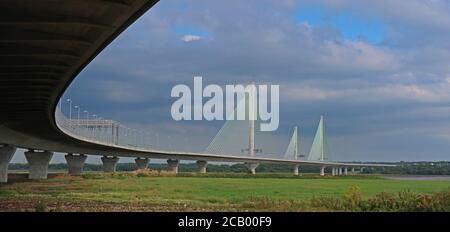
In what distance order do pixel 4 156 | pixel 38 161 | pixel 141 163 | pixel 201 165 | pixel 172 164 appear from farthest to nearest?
pixel 172 164, pixel 201 165, pixel 141 163, pixel 38 161, pixel 4 156

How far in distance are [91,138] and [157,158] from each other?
6146cm

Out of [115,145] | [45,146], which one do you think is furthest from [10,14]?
[115,145]

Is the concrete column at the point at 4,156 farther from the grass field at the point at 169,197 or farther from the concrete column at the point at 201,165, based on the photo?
the concrete column at the point at 201,165

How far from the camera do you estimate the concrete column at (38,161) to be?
3974 inches

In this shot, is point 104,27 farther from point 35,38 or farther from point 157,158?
point 157,158

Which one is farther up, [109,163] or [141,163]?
[141,163]

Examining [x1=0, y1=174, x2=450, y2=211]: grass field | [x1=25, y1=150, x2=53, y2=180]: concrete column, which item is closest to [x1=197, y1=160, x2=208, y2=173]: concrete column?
[x1=0, y1=174, x2=450, y2=211]: grass field

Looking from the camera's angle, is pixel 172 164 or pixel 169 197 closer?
pixel 169 197

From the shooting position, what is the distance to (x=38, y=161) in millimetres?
100812

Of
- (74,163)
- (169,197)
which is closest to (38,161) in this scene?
(74,163)

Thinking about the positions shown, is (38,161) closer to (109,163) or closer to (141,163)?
(109,163)

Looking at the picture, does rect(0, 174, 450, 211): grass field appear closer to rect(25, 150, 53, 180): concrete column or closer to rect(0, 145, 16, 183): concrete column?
rect(25, 150, 53, 180): concrete column

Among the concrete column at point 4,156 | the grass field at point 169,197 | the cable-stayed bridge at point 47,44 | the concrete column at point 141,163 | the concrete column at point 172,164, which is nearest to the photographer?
the cable-stayed bridge at point 47,44

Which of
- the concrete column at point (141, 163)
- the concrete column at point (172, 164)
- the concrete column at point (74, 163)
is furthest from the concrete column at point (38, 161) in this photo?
the concrete column at point (172, 164)
